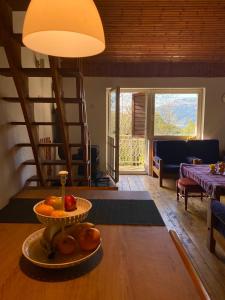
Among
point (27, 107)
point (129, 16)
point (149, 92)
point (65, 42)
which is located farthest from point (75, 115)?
point (65, 42)

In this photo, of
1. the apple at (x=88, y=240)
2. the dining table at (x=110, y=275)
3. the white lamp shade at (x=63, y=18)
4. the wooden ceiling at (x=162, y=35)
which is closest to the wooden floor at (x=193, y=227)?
the dining table at (x=110, y=275)

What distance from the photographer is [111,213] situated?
1.70 m

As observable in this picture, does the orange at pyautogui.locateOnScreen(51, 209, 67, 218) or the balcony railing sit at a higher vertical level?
the orange at pyautogui.locateOnScreen(51, 209, 67, 218)

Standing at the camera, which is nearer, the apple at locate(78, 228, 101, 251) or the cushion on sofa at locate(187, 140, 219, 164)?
the apple at locate(78, 228, 101, 251)

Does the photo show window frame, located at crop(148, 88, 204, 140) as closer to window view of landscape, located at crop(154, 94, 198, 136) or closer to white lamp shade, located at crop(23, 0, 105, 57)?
window view of landscape, located at crop(154, 94, 198, 136)

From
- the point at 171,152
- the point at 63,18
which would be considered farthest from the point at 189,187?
the point at 63,18

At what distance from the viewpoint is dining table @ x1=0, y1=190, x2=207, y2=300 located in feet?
2.91

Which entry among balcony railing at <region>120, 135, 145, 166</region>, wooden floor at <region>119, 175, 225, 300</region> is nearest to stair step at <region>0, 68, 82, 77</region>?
wooden floor at <region>119, 175, 225, 300</region>

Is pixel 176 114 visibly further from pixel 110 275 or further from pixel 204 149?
pixel 110 275

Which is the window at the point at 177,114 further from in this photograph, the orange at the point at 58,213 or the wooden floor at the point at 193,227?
the orange at the point at 58,213

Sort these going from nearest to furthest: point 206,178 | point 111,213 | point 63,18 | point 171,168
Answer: point 63,18 < point 111,213 < point 206,178 < point 171,168

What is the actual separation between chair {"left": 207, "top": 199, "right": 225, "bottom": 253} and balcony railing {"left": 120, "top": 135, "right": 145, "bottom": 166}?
4.30m

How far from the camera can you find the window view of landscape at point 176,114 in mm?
5969

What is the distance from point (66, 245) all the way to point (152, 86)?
16.9ft
